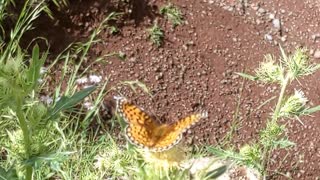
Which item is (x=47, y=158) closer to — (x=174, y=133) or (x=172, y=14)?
(x=174, y=133)

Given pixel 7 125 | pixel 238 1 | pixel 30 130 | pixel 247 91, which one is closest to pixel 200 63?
pixel 247 91

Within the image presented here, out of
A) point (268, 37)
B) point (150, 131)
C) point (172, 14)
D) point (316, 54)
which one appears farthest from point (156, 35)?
point (150, 131)

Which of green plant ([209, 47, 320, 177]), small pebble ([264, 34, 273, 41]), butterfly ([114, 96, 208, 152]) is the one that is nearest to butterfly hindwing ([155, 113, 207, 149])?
butterfly ([114, 96, 208, 152])

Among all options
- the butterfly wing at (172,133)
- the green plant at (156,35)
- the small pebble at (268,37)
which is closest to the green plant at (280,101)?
the butterfly wing at (172,133)

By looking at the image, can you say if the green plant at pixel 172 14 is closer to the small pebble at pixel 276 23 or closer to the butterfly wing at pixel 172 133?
the small pebble at pixel 276 23

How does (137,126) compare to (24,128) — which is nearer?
(24,128)
